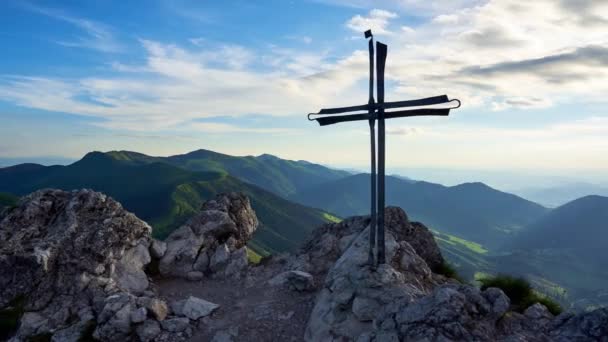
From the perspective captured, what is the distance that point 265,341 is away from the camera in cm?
1487

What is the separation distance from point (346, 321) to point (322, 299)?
1.80 metres

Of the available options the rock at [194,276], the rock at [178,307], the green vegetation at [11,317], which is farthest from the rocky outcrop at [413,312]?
the green vegetation at [11,317]

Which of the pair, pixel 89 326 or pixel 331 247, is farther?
pixel 331 247

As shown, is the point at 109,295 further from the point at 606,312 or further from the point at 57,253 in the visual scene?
the point at 606,312

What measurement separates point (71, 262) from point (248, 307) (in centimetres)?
→ 888

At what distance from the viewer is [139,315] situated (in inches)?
598

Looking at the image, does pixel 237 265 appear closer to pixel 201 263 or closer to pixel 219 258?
pixel 219 258

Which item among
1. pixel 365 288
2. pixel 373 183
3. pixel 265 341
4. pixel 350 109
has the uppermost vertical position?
pixel 350 109

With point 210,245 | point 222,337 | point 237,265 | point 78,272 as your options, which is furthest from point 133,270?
point 222,337

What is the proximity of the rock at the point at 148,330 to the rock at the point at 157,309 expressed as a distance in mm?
332

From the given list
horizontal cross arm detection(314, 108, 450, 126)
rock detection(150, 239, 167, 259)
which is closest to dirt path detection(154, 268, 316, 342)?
rock detection(150, 239, 167, 259)

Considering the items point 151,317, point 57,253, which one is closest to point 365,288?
point 151,317

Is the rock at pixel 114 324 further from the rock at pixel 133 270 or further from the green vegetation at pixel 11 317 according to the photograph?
the green vegetation at pixel 11 317

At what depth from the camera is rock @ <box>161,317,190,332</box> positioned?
1532cm
